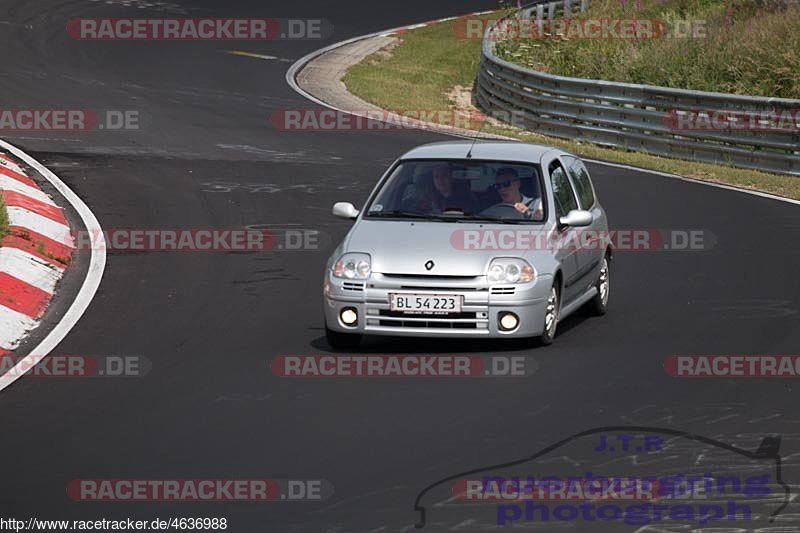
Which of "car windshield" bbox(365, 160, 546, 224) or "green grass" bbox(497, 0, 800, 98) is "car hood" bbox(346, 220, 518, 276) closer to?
"car windshield" bbox(365, 160, 546, 224)

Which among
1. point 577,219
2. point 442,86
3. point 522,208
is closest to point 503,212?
point 522,208

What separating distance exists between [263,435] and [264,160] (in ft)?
44.0

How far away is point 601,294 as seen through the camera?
13.0 m

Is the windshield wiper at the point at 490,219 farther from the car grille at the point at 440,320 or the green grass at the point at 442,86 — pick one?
the green grass at the point at 442,86

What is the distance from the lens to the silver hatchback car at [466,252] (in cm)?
1108

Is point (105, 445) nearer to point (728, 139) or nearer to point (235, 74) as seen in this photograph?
point (728, 139)

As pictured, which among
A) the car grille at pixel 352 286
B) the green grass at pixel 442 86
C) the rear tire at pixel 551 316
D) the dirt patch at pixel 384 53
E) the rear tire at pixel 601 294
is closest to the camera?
the car grille at pixel 352 286

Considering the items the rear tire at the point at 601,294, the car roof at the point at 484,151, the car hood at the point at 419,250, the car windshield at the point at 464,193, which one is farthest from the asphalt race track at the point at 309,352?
the car roof at the point at 484,151

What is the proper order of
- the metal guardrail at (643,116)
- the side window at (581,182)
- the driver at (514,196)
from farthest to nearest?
the metal guardrail at (643,116) < the side window at (581,182) < the driver at (514,196)

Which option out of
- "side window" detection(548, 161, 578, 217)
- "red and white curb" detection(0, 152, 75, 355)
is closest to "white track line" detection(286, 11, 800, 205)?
"side window" detection(548, 161, 578, 217)

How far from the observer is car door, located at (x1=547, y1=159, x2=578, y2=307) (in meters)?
11.9

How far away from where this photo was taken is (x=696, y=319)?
1258 cm

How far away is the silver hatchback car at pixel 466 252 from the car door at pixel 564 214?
0.01 metres

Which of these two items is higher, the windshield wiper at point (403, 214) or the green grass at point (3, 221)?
the windshield wiper at point (403, 214)
